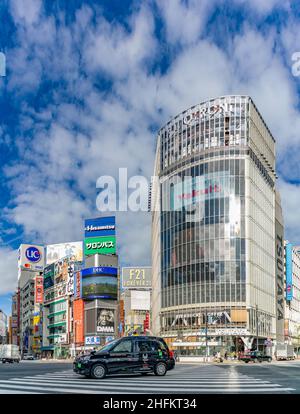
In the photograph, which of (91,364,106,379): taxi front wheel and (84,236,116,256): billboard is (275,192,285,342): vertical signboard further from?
(91,364,106,379): taxi front wheel

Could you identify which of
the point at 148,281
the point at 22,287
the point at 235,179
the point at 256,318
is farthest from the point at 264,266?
the point at 22,287

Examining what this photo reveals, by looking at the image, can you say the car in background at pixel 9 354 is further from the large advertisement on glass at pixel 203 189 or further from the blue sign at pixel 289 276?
the blue sign at pixel 289 276

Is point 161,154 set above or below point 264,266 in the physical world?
above

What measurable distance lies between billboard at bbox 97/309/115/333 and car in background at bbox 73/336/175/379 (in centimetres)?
9824

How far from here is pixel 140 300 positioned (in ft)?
549

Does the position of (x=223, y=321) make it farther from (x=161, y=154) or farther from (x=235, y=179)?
(x=161, y=154)

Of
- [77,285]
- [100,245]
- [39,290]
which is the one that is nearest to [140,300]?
[39,290]

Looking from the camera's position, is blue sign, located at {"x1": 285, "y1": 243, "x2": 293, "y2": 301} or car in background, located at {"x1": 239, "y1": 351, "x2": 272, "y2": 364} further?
blue sign, located at {"x1": 285, "y1": 243, "x2": 293, "y2": 301}

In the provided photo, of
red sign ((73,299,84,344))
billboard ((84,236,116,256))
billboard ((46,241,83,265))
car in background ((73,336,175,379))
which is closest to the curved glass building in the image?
red sign ((73,299,84,344))

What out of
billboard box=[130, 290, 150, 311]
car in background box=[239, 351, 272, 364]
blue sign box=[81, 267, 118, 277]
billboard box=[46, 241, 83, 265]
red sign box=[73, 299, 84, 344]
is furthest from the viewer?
billboard box=[46, 241, 83, 265]

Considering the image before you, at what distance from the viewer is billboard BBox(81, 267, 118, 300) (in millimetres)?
123375

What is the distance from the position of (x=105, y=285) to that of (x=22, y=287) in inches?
3268

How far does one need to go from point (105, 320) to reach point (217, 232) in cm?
3556
